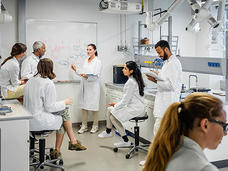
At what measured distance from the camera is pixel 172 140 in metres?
1.22

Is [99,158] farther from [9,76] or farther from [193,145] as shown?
[193,145]

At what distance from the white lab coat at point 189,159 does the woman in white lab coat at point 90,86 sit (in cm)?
420

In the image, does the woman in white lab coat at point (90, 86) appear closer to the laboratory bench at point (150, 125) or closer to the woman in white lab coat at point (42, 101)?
the laboratory bench at point (150, 125)

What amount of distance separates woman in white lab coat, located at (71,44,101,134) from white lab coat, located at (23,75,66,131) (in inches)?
76.5

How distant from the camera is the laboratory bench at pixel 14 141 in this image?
288 cm

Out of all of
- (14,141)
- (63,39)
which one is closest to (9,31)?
(63,39)

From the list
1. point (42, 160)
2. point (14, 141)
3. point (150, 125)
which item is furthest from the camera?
point (150, 125)

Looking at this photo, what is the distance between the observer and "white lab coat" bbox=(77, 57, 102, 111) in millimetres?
5402

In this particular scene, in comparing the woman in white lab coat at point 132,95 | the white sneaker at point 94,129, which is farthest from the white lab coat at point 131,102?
the white sneaker at point 94,129

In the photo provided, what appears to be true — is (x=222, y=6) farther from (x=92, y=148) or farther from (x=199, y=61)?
(x=92, y=148)

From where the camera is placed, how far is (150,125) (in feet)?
14.9

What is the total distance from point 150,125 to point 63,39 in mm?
2257

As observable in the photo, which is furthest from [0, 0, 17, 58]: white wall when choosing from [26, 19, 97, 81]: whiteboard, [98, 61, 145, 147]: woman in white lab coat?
[98, 61, 145, 147]: woman in white lab coat

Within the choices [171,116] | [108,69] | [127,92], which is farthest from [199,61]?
[171,116]
